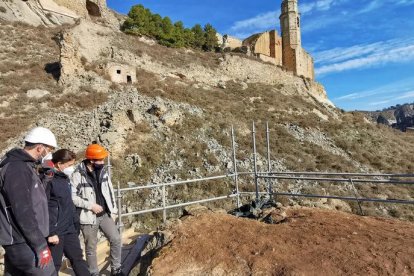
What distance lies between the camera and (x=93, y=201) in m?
4.81

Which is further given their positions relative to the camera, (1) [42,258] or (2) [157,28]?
(2) [157,28]

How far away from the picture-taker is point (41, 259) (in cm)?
313

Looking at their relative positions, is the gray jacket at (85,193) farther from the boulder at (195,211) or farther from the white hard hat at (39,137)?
the boulder at (195,211)

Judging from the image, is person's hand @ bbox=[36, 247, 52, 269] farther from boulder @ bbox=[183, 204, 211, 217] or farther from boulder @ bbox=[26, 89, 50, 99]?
boulder @ bbox=[26, 89, 50, 99]

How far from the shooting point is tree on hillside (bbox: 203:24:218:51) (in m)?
49.2

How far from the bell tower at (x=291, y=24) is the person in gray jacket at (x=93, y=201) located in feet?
160

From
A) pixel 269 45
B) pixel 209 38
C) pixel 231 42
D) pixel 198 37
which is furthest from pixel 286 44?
pixel 198 37

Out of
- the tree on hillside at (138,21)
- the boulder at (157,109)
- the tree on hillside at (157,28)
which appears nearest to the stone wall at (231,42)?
the tree on hillside at (157,28)

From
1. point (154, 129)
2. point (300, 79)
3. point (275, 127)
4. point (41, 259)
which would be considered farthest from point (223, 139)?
point (300, 79)

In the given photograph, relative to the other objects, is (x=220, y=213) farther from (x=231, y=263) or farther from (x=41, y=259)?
(x=41, y=259)

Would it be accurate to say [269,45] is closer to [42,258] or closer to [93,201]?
[93,201]

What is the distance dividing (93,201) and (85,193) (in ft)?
0.54

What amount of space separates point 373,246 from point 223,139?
617 inches

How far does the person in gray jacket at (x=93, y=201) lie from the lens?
4.75m
